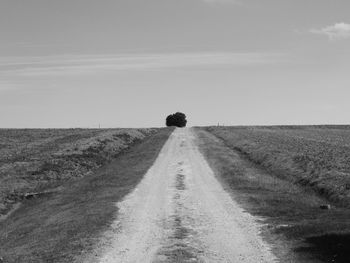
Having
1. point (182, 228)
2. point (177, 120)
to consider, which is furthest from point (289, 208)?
point (177, 120)

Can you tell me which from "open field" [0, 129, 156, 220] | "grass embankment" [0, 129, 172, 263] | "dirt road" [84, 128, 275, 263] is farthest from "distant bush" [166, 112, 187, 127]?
"dirt road" [84, 128, 275, 263]

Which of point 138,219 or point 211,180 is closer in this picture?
point 138,219

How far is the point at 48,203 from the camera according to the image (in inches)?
1017

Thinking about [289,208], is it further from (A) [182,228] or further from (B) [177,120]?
(B) [177,120]

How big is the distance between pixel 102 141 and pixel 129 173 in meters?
25.9

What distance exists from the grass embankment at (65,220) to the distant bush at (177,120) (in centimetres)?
A: 12547

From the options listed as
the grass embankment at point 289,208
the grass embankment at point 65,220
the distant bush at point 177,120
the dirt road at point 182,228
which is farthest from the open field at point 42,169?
the distant bush at point 177,120

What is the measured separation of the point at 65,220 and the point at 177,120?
139864mm

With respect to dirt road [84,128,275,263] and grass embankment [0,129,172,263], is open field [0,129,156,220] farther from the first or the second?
dirt road [84,128,275,263]

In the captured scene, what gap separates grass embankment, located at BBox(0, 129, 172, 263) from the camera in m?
Result: 15.9

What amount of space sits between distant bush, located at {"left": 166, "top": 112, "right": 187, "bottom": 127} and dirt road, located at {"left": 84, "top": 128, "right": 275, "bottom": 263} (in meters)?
130

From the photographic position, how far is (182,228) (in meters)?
18.0

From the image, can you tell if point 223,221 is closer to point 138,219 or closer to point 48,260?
point 138,219

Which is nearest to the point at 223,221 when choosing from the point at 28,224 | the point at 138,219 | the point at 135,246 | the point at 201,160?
the point at 138,219
